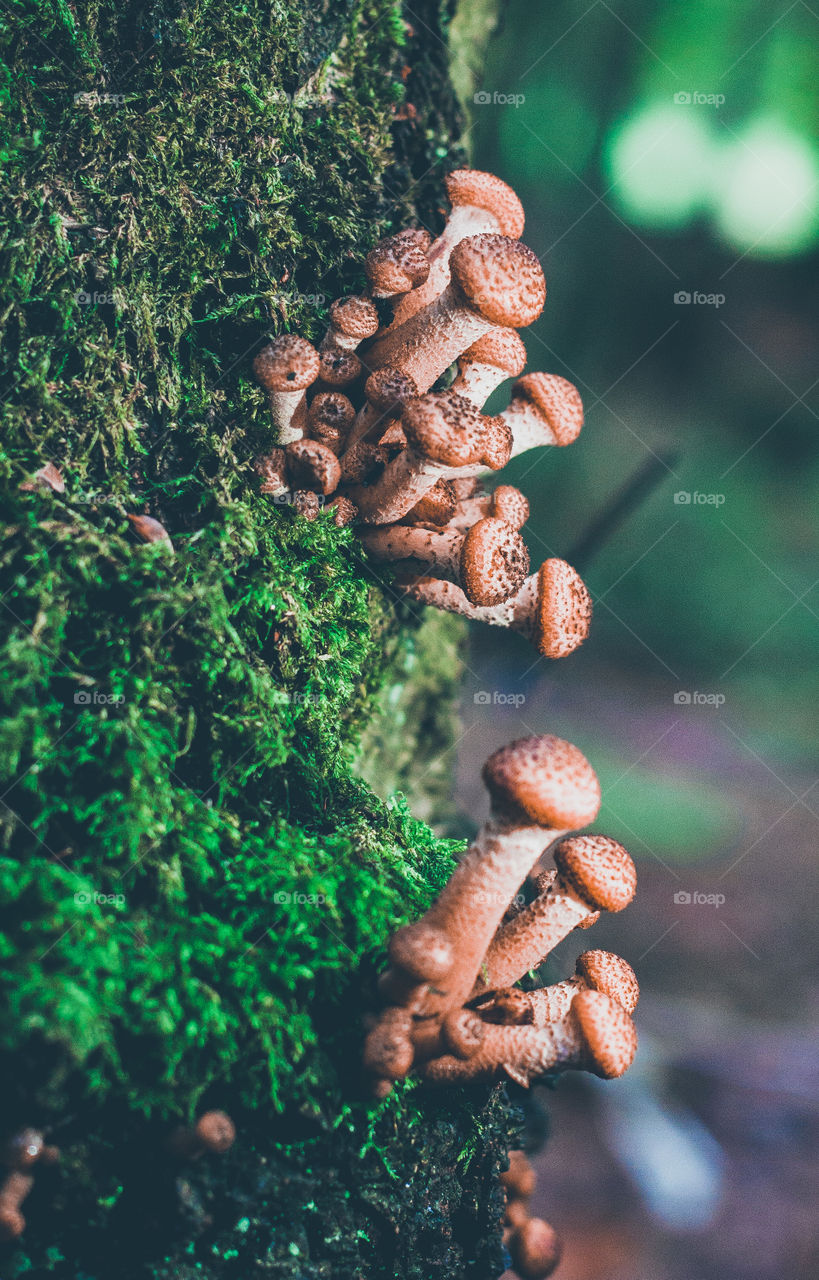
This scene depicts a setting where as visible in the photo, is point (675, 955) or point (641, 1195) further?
point (675, 955)

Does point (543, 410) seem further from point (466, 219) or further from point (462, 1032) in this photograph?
Result: point (462, 1032)

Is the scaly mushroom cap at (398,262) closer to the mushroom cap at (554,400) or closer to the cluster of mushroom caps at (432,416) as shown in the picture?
the cluster of mushroom caps at (432,416)

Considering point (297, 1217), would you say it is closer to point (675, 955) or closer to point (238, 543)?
point (238, 543)

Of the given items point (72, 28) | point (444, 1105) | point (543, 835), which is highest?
point (72, 28)

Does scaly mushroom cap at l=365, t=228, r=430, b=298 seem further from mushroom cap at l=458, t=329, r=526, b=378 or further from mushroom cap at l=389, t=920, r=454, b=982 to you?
mushroom cap at l=389, t=920, r=454, b=982

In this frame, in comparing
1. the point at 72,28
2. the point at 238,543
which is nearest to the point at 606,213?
the point at 72,28

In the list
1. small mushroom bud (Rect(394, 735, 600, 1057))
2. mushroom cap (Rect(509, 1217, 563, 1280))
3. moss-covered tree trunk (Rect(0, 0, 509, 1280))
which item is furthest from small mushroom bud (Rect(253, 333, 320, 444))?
mushroom cap (Rect(509, 1217, 563, 1280))

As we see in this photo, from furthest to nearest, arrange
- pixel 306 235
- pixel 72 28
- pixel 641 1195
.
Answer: pixel 641 1195 → pixel 306 235 → pixel 72 28
